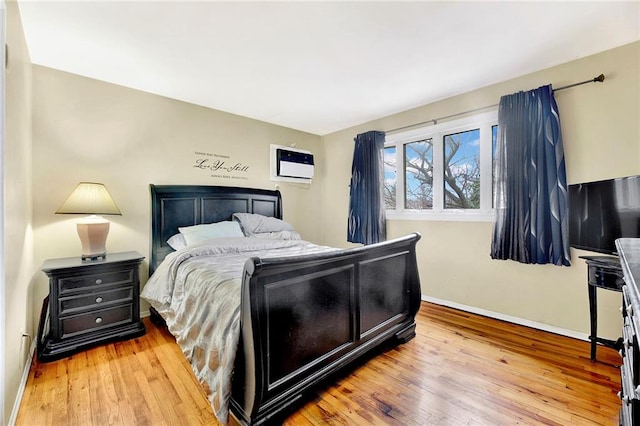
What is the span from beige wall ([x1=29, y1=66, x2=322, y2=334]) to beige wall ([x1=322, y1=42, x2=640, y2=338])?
253 cm

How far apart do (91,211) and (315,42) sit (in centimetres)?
230

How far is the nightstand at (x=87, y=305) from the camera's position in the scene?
214cm

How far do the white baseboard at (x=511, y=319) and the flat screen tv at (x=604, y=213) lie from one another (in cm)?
90

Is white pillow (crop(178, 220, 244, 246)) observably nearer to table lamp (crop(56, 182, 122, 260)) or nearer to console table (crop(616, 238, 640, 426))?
table lamp (crop(56, 182, 122, 260))

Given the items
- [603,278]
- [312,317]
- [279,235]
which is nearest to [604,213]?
[603,278]

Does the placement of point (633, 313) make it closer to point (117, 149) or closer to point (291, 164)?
point (117, 149)

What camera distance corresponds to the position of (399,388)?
1778mm

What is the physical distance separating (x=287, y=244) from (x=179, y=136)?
177 centimetres

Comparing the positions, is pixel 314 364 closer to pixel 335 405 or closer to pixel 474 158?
pixel 335 405

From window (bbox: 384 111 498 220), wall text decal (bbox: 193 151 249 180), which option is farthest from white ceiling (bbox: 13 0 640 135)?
wall text decal (bbox: 193 151 249 180)

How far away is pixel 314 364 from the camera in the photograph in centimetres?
166

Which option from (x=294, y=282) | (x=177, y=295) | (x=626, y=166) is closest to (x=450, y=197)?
(x=626, y=166)

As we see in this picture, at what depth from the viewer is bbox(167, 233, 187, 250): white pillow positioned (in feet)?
9.57

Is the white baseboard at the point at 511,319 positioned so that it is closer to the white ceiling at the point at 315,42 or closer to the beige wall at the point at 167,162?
the beige wall at the point at 167,162
